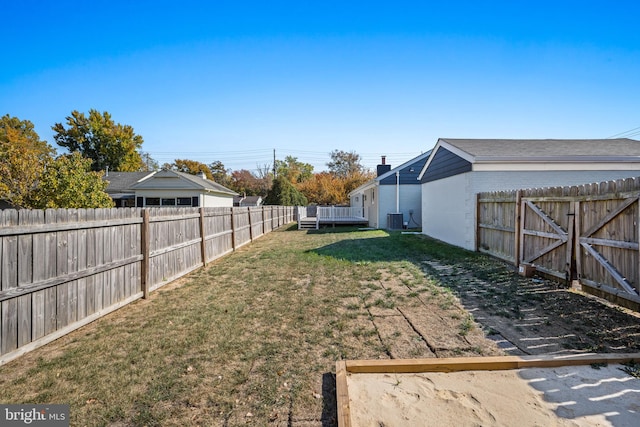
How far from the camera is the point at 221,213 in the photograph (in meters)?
9.52

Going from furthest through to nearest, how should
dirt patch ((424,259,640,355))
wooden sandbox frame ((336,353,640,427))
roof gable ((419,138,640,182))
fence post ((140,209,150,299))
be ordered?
roof gable ((419,138,640,182))
fence post ((140,209,150,299))
dirt patch ((424,259,640,355))
wooden sandbox frame ((336,353,640,427))

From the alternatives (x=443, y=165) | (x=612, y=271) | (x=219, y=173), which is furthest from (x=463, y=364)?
(x=219, y=173)

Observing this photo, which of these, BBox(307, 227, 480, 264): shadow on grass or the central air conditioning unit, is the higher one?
the central air conditioning unit

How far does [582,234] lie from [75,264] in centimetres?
745

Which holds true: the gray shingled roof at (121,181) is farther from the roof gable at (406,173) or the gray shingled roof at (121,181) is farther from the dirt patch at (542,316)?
the dirt patch at (542,316)

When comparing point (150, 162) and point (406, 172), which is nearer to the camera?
point (406, 172)

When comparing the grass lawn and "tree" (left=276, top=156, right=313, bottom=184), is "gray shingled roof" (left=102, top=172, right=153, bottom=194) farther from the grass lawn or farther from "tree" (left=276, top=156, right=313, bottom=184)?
"tree" (left=276, top=156, right=313, bottom=184)

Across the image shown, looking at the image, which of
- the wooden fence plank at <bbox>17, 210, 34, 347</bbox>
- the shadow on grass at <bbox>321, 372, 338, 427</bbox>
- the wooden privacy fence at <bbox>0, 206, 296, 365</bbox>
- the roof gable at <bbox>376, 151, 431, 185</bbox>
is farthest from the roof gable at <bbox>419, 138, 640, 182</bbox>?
the wooden fence plank at <bbox>17, 210, 34, 347</bbox>

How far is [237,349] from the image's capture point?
331 cm

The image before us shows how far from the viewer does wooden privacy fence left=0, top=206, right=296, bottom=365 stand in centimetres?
308

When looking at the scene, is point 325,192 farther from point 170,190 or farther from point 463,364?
point 463,364

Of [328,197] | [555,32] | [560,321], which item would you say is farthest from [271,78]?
[328,197]

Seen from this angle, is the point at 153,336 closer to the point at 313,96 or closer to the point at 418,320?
the point at 418,320

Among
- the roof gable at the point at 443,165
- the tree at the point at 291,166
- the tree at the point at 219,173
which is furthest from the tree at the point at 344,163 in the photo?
the roof gable at the point at 443,165
